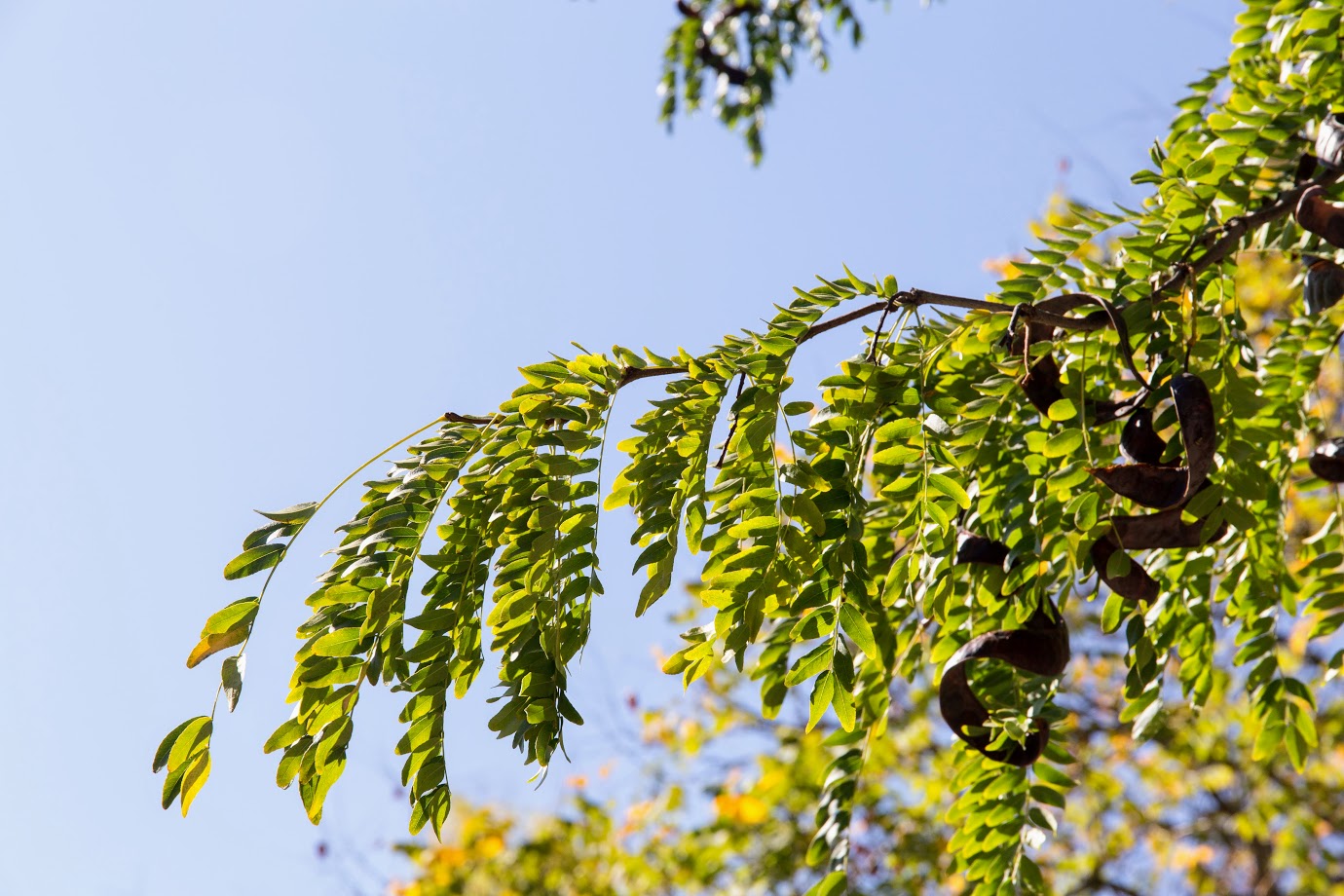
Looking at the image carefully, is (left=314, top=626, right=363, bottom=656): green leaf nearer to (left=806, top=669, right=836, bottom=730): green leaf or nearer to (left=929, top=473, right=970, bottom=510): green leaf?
(left=806, top=669, right=836, bottom=730): green leaf

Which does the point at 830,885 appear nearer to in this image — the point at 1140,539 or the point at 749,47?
the point at 1140,539

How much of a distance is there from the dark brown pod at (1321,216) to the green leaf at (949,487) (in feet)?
2.13

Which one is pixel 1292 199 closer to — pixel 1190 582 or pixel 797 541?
pixel 1190 582

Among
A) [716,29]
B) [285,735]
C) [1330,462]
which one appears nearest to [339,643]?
[285,735]

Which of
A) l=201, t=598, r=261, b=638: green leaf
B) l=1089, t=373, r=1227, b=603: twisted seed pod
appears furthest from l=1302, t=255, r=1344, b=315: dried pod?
l=201, t=598, r=261, b=638: green leaf

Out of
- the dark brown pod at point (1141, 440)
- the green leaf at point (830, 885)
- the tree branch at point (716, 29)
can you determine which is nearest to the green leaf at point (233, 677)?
the green leaf at point (830, 885)

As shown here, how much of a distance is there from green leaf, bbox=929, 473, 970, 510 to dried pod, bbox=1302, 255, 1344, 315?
Result: 81cm

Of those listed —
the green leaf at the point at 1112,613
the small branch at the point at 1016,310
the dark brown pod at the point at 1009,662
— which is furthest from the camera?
the green leaf at the point at 1112,613

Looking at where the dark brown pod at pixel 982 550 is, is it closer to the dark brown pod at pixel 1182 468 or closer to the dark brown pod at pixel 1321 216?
the dark brown pod at pixel 1182 468

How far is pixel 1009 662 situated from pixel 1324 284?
0.85 meters

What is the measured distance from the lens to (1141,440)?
5.12ft

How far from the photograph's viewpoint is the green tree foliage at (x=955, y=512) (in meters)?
1.43

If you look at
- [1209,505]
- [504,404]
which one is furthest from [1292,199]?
[504,404]

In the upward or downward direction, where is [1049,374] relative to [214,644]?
upward
